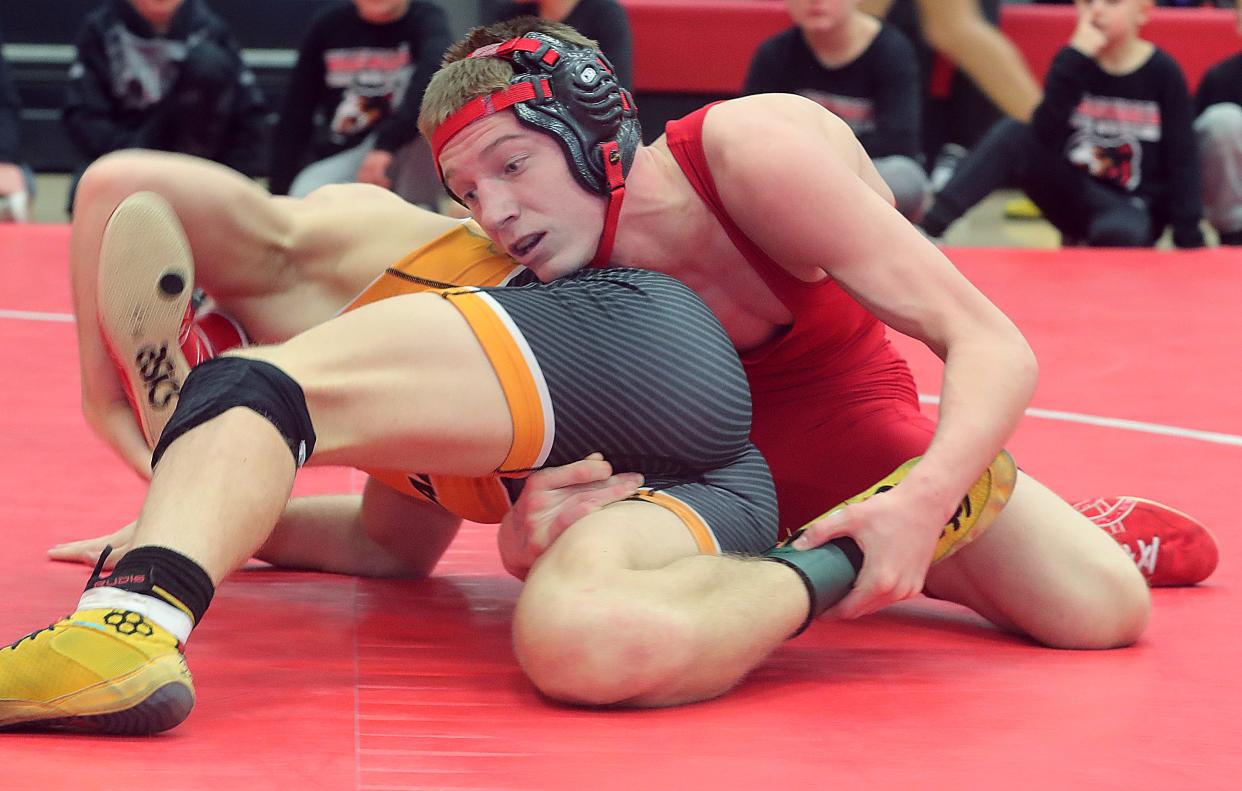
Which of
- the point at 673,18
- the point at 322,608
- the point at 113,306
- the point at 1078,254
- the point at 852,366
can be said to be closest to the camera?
the point at 113,306

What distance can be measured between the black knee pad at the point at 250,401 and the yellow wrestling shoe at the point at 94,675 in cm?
22

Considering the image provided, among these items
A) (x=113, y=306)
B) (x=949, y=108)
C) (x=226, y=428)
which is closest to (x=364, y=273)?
(x=113, y=306)

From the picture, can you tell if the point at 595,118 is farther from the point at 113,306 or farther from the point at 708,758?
the point at 708,758

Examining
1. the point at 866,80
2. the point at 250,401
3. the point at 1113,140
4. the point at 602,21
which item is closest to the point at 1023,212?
the point at 1113,140

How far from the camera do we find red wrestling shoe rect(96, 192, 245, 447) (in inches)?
86.4

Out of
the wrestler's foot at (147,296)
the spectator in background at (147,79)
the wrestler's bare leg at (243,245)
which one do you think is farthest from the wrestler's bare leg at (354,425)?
the spectator in background at (147,79)

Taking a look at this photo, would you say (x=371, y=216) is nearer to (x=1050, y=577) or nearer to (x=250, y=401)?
(x=250, y=401)

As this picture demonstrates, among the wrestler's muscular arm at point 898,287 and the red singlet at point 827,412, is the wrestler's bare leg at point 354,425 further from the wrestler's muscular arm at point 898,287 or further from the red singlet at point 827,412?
the red singlet at point 827,412

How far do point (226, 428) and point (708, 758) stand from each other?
588mm

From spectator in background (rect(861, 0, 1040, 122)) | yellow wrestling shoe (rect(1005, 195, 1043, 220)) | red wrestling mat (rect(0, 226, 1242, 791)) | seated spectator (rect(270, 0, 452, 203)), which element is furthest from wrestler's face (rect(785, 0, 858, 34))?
red wrestling mat (rect(0, 226, 1242, 791))

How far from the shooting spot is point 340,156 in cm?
605

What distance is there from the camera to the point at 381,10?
5.89 meters

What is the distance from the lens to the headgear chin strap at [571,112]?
2.24 metres

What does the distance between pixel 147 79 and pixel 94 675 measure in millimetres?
4883
